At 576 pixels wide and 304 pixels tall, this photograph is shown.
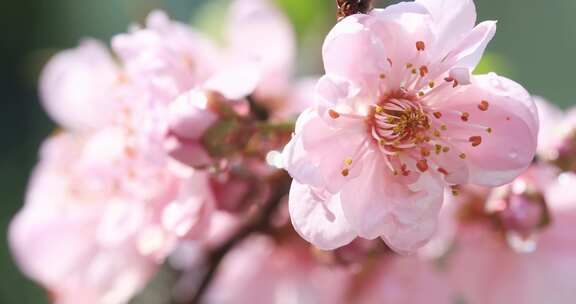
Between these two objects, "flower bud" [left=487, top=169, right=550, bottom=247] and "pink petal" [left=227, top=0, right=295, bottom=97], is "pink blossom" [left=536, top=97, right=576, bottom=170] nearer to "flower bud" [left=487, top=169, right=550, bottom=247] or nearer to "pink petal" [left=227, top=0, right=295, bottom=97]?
"flower bud" [left=487, top=169, right=550, bottom=247]

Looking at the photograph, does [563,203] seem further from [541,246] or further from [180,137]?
[180,137]

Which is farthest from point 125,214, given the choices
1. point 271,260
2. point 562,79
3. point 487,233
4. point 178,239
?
point 562,79

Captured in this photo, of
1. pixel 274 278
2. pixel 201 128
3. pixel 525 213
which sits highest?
pixel 201 128

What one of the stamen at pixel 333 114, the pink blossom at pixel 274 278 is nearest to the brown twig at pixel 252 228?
the pink blossom at pixel 274 278

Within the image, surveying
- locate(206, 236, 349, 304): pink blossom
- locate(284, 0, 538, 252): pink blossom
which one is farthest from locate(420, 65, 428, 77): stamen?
locate(206, 236, 349, 304): pink blossom

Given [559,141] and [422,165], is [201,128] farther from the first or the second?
[559,141]

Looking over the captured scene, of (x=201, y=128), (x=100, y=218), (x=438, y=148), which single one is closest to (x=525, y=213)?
(x=438, y=148)

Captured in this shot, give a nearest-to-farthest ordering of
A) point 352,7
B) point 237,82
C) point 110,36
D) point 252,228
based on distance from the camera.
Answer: point 352,7 → point 237,82 → point 252,228 → point 110,36
